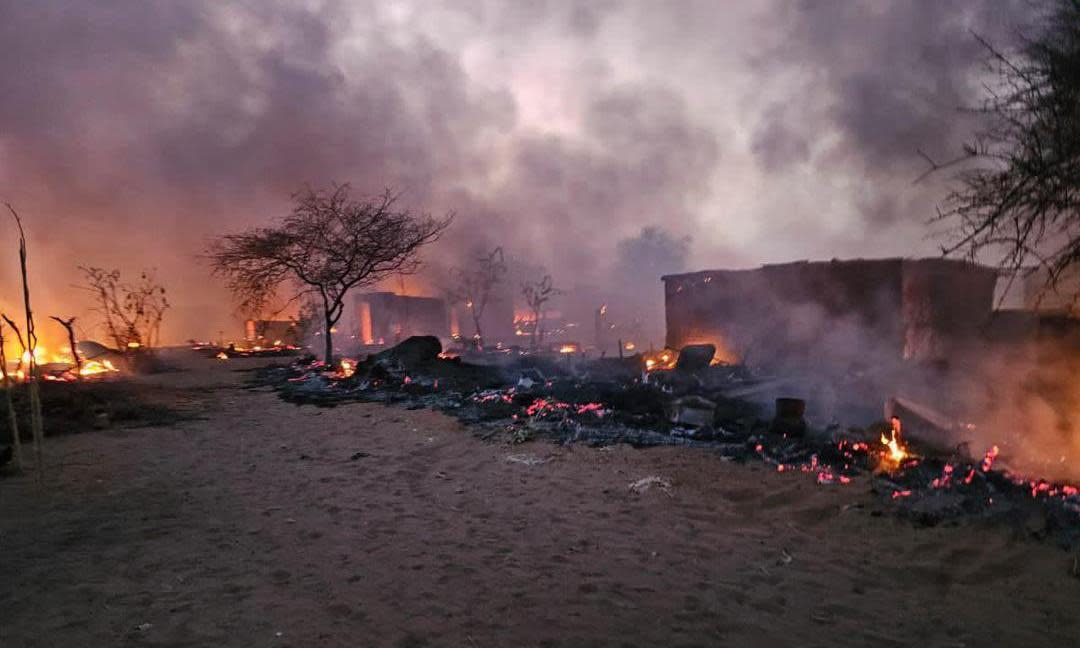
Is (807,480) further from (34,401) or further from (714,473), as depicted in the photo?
(34,401)

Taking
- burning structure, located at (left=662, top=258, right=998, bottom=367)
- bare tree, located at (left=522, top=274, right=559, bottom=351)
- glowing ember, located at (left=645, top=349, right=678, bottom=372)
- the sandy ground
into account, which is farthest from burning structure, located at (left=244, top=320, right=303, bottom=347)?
the sandy ground

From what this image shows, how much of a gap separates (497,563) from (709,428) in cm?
593

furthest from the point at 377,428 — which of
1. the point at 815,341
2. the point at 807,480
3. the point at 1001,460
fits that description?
the point at 815,341

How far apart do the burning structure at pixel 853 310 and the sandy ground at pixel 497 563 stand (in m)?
18.3

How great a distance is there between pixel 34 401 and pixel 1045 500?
1079 cm

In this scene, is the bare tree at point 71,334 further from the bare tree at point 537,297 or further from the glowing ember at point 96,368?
the bare tree at point 537,297

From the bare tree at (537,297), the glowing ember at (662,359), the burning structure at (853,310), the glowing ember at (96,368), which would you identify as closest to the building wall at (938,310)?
the burning structure at (853,310)

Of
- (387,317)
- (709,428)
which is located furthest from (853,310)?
(387,317)

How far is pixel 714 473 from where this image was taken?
653cm

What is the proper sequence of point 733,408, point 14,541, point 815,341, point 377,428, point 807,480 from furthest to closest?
point 815,341, point 733,408, point 377,428, point 807,480, point 14,541

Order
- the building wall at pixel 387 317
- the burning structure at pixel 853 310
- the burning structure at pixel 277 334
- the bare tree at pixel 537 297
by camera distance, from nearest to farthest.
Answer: the burning structure at pixel 853 310 < the burning structure at pixel 277 334 < the bare tree at pixel 537 297 < the building wall at pixel 387 317

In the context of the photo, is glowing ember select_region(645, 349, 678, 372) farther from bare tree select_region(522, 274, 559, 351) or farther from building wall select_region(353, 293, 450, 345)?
building wall select_region(353, 293, 450, 345)

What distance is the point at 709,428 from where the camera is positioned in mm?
9102

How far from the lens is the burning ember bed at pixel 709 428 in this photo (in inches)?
203
